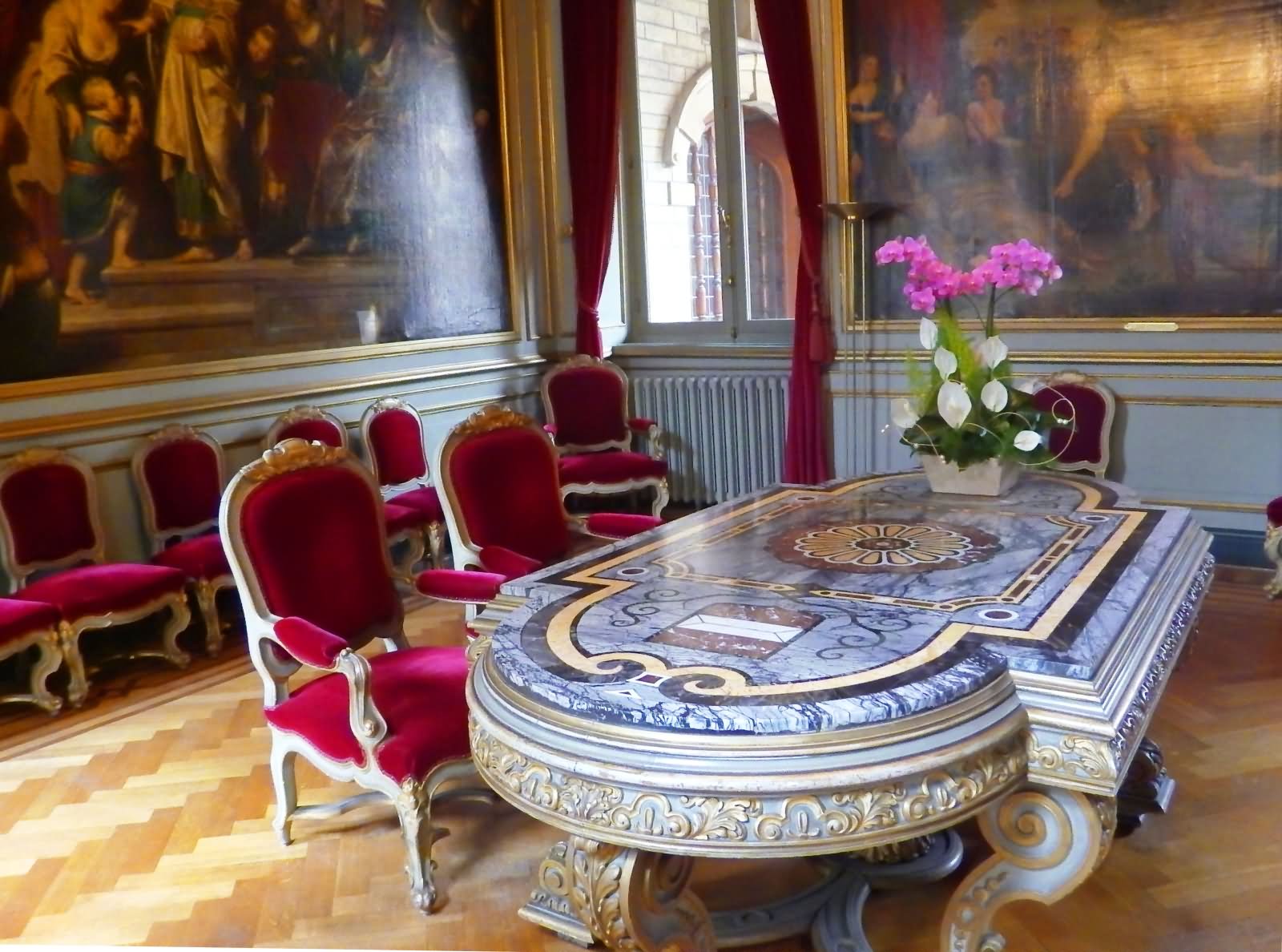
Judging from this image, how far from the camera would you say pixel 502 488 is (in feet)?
11.1

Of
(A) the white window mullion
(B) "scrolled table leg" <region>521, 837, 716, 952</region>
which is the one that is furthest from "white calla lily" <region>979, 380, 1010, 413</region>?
(A) the white window mullion

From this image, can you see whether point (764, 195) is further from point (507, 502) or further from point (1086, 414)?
point (507, 502)

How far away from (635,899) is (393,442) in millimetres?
4242

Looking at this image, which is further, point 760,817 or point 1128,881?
point 1128,881

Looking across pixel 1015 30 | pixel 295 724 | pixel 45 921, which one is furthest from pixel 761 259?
pixel 45 921

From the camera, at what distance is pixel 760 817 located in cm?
158

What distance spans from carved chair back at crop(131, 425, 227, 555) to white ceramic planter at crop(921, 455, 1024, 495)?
9.86 ft

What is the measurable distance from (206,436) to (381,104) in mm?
2073

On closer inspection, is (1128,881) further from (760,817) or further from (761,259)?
(761,259)

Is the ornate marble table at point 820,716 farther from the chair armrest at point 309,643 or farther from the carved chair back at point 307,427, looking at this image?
the carved chair back at point 307,427

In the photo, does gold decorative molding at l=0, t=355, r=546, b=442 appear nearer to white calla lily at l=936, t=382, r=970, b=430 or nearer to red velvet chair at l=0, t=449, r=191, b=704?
red velvet chair at l=0, t=449, r=191, b=704

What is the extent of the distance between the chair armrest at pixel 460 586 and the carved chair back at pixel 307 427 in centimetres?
247

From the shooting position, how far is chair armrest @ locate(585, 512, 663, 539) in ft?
10.9

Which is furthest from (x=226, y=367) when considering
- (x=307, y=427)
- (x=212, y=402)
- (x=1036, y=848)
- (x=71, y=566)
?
(x=1036, y=848)
